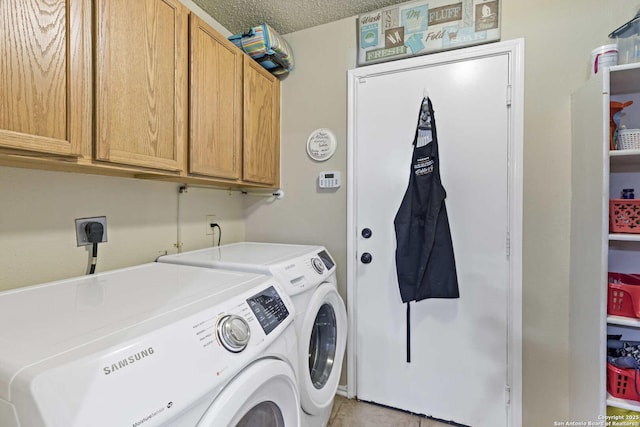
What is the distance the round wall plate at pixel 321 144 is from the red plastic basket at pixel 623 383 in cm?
174

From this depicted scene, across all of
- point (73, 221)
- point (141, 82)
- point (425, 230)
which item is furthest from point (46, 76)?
point (425, 230)

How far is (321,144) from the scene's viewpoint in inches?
77.6

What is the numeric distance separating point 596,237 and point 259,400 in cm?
148

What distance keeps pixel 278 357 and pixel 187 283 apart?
42cm

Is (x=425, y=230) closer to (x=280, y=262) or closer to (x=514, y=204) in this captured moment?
(x=514, y=204)

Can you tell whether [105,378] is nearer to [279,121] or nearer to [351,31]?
[279,121]

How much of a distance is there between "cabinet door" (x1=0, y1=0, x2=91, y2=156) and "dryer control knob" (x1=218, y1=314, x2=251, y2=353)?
740 millimetres

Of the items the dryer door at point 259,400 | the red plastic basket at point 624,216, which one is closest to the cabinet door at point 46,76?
the dryer door at point 259,400

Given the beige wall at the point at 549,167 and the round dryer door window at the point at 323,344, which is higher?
the beige wall at the point at 549,167

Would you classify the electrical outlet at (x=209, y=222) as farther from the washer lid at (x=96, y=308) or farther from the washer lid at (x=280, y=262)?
the washer lid at (x=96, y=308)

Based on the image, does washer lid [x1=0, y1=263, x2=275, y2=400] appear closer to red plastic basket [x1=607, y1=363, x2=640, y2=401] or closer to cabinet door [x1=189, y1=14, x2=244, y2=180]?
cabinet door [x1=189, y1=14, x2=244, y2=180]

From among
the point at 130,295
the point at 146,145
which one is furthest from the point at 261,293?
the point at 146,145

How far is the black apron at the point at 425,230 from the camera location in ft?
5.24

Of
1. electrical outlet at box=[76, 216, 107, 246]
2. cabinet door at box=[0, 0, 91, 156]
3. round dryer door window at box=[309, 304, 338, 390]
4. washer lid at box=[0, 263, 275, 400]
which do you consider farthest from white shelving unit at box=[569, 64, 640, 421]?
electrical outlet at box=[76, 216, 107, 246]
